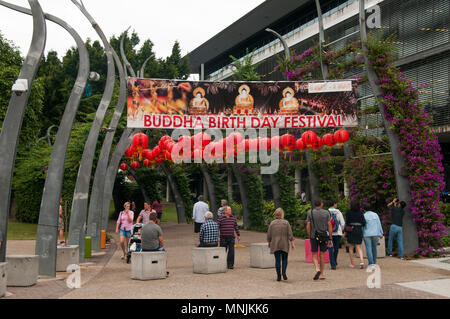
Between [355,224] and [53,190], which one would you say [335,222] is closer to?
[355,224]

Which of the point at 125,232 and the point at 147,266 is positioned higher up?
the point at 125,232

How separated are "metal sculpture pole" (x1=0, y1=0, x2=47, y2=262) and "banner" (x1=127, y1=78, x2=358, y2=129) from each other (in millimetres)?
5733

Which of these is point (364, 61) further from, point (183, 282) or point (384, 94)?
point (183, 282)

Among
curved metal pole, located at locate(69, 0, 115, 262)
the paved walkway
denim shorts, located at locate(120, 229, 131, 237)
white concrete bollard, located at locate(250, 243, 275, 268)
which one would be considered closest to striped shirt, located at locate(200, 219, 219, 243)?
the paved walkway

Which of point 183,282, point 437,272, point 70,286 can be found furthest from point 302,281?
point 70,286

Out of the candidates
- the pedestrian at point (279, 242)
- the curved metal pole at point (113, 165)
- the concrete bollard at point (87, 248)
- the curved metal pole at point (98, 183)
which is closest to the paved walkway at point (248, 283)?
the pedestrian at point (279, 242)

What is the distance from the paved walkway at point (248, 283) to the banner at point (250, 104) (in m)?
4.94

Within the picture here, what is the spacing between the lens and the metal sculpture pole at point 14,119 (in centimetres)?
1161

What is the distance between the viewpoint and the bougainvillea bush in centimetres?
1614

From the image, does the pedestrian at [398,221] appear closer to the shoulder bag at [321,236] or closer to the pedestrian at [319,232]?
the pedestrian at [319,232]

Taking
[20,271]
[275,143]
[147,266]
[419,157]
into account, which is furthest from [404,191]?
[20,271]

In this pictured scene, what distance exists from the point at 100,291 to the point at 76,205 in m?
6.56

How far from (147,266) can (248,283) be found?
96.0 inches

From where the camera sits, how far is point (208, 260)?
13328mm
